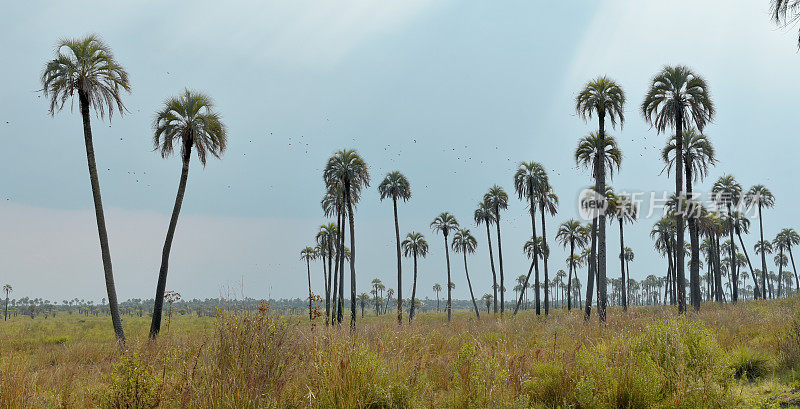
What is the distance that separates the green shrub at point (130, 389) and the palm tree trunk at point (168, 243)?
16833 mm

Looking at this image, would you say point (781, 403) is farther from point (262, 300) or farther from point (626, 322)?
point (262, 300)

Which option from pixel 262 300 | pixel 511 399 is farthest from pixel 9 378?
pixel 511 399

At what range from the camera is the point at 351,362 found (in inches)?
227

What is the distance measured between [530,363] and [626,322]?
185 inches

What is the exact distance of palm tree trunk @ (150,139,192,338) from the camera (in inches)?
803

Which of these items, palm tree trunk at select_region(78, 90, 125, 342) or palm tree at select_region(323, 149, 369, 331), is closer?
palm tree trunk at select_region(78, 90, 125, 342)

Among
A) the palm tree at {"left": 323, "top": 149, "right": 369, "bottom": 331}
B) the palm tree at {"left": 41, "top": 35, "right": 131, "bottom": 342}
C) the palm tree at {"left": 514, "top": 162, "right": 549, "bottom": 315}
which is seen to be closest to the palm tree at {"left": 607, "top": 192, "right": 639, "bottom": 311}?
the palm tree at {"left": 514, "top": 162, "right": 549, "bottom": 315}

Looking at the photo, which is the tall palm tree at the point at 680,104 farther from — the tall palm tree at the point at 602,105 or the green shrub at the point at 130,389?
the green shrub at the point at 130,389

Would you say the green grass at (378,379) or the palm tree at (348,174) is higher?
the palm tree at (348,174)

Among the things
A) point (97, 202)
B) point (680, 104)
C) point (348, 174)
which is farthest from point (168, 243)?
point (680, 104)

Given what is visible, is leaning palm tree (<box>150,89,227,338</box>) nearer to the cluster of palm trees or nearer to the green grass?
the cluster of palm trees

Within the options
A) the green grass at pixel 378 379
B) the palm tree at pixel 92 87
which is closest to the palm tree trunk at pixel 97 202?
the palm tree at pixel 92 87

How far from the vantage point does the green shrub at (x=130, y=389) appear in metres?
5.34

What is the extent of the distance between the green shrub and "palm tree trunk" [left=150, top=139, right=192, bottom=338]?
55.2ft
